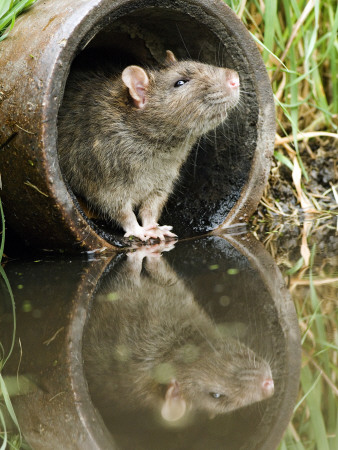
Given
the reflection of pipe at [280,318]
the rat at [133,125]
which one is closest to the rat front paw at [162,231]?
the rat at [133,125]

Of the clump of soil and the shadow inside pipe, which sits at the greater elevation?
the shadow inside pipe

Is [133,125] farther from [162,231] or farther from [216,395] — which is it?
[216,395]

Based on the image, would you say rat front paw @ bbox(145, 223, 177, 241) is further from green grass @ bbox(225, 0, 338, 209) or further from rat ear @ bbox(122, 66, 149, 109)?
green grass @ bbox(225, 0, 338, 209)

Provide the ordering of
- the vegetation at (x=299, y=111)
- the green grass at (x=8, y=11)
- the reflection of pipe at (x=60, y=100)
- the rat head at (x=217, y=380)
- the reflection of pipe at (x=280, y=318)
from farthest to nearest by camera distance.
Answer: the vegetation at (x=299, y=111) < the green grass at (x=8, y=11) < the reflection of pipe at (x=60, y=100) < the rat head at (x=217, y=380) < the reflection of pipe at (x=280, y=318)

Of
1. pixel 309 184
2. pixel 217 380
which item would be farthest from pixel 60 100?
pixel 309 184

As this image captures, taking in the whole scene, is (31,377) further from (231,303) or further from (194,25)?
(194,25)

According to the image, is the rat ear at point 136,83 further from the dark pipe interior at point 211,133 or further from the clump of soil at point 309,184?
the clump of soil at point 309,184

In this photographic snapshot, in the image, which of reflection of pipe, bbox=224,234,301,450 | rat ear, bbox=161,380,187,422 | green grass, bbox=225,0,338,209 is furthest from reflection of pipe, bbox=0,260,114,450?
green grass, bbox=225,0,338,209

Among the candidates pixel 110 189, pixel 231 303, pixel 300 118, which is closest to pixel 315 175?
pixel 300 118
